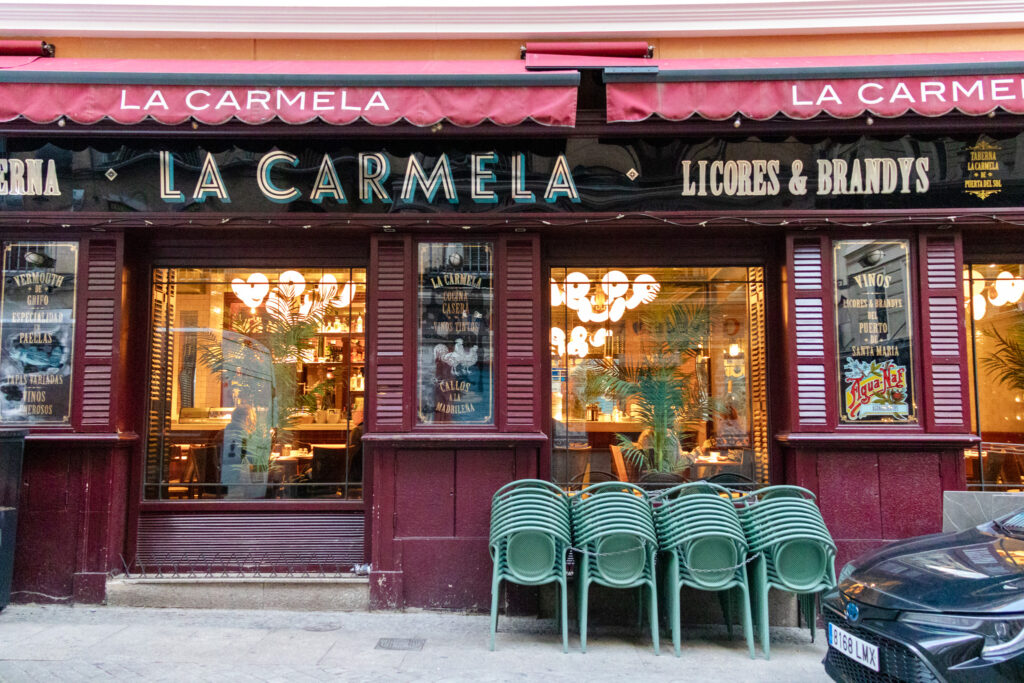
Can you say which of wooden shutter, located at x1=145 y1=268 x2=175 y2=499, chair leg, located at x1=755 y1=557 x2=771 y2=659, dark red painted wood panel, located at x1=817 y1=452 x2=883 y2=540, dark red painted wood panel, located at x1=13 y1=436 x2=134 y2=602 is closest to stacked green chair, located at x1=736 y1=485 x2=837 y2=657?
chair leg, located at x1=755 y1=557 x2=771 y2=659

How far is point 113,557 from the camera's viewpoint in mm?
7008

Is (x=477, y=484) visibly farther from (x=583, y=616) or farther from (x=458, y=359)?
(x=583, y=616)

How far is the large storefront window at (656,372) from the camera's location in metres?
7.45

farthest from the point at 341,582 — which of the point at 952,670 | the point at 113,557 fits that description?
the point at 952,670

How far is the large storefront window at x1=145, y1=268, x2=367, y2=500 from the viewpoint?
746 cm

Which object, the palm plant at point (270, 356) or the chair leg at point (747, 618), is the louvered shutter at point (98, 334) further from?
the chair leg at point (747, 618)

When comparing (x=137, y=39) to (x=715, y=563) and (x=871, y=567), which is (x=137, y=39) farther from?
(x=871, y=567)

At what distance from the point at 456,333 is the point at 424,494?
153cm

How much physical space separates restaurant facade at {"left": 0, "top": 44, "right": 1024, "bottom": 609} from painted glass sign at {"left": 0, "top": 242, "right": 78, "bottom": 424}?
28 mm

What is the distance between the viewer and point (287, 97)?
6246 millimetres

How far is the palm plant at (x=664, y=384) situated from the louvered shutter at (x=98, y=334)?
478cm

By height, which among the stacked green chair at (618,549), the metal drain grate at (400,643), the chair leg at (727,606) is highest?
the stacked green chair at (618,549)

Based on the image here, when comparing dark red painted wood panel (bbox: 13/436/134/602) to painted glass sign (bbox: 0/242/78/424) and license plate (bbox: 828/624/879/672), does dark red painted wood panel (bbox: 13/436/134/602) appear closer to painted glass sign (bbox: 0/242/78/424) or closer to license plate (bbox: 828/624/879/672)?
painted glass sign (bbox: 0/242/78/424)

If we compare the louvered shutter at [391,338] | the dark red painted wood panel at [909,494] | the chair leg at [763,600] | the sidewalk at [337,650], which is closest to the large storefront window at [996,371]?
the dark red painted wood panel at [909,494]
